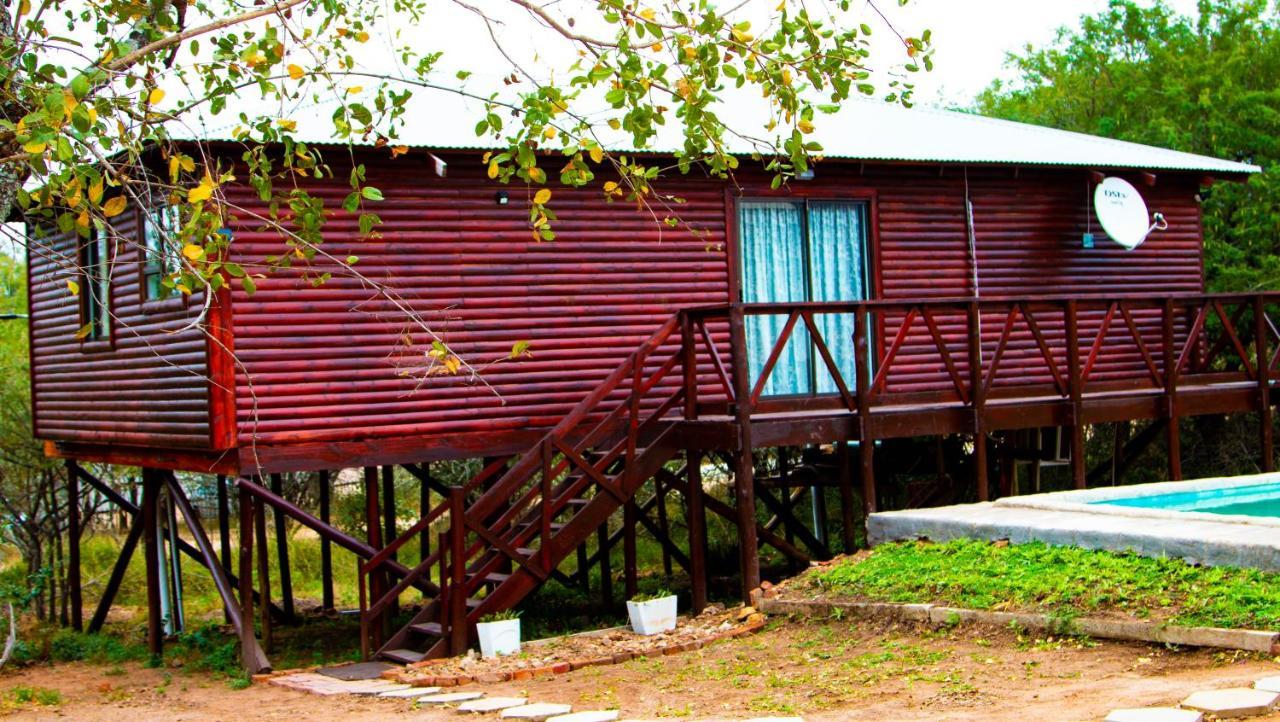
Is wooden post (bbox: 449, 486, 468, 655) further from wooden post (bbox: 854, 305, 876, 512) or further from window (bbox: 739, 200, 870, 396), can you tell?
window (bbox: 739, 200, 870, 396)

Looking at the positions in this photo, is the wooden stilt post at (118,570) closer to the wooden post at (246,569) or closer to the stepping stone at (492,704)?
the wooden post at (246,569)

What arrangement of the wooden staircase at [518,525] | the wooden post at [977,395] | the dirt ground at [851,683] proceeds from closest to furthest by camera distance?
the dirt ground at [851,683] → the wooden staircase at [518,525] → the wooden post at [977,395]

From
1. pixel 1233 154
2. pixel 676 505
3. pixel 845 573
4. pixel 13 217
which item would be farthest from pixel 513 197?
pixel 1233 154

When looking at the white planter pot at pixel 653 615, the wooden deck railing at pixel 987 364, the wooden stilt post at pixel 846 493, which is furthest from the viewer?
the wooden stilt post at pixel 846 493

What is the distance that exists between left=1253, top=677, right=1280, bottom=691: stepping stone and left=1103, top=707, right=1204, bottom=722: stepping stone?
43cm

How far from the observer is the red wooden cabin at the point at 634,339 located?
450 inches

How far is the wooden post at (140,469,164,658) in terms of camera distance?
45.2 feet

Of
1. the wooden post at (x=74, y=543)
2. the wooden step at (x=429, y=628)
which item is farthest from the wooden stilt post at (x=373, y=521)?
the wooden post at (x=74, y=543)

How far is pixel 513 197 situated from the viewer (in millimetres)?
12531

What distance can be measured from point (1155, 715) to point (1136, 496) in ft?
18.0

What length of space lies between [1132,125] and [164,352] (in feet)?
54.2

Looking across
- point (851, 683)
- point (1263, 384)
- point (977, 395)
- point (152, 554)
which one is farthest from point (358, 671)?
point (1263, 384)

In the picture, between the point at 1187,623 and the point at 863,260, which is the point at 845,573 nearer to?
the point at 1187,623

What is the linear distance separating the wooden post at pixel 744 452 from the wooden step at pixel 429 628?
7.33 feet
